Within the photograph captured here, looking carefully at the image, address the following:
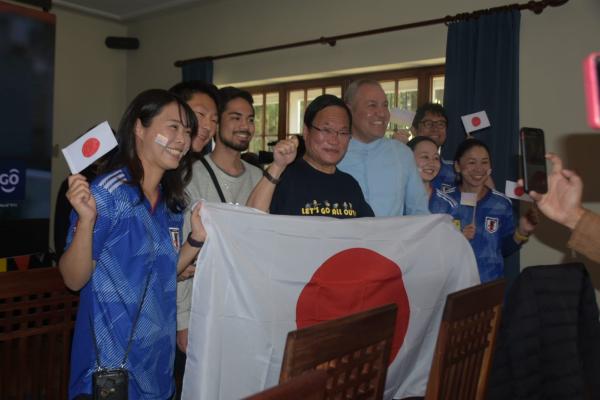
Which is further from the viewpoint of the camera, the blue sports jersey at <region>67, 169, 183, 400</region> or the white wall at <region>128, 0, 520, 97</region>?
the white wall at <region>128, 0, 520, 97</region>

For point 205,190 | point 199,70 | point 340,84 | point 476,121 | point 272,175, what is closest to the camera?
point 272,175

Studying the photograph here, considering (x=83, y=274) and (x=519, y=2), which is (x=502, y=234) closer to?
(x=519, y=2)

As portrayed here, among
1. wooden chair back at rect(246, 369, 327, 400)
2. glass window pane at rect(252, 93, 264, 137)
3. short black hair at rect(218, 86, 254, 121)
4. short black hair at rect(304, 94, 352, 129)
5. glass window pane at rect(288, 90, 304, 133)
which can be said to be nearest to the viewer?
wooden chair back at rect(246, 369, 327, 400)

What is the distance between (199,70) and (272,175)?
430 centimetres

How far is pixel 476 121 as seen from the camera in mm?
3840

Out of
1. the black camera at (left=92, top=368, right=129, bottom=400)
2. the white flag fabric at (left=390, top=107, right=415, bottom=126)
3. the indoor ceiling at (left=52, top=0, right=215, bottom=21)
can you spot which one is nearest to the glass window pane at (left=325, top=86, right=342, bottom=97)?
the white flag fabric at (left=390, top=107, right=415, bottom=126)

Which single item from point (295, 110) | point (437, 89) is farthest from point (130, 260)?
point (295, 110)

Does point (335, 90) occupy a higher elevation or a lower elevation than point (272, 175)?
higher

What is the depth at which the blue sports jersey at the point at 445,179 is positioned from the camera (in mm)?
3307

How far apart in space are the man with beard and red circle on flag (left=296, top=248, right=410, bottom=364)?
1.63ft

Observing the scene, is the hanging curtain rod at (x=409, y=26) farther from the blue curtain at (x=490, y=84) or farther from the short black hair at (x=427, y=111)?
the short black hair at (x=427, y=111)

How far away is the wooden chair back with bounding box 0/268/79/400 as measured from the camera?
5.01ft

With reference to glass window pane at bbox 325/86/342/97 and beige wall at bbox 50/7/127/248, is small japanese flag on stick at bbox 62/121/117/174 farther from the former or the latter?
beige wall at bbox 50/7/127/248

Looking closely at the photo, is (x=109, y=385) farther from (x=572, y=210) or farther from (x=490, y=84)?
(x=490, y=84)
